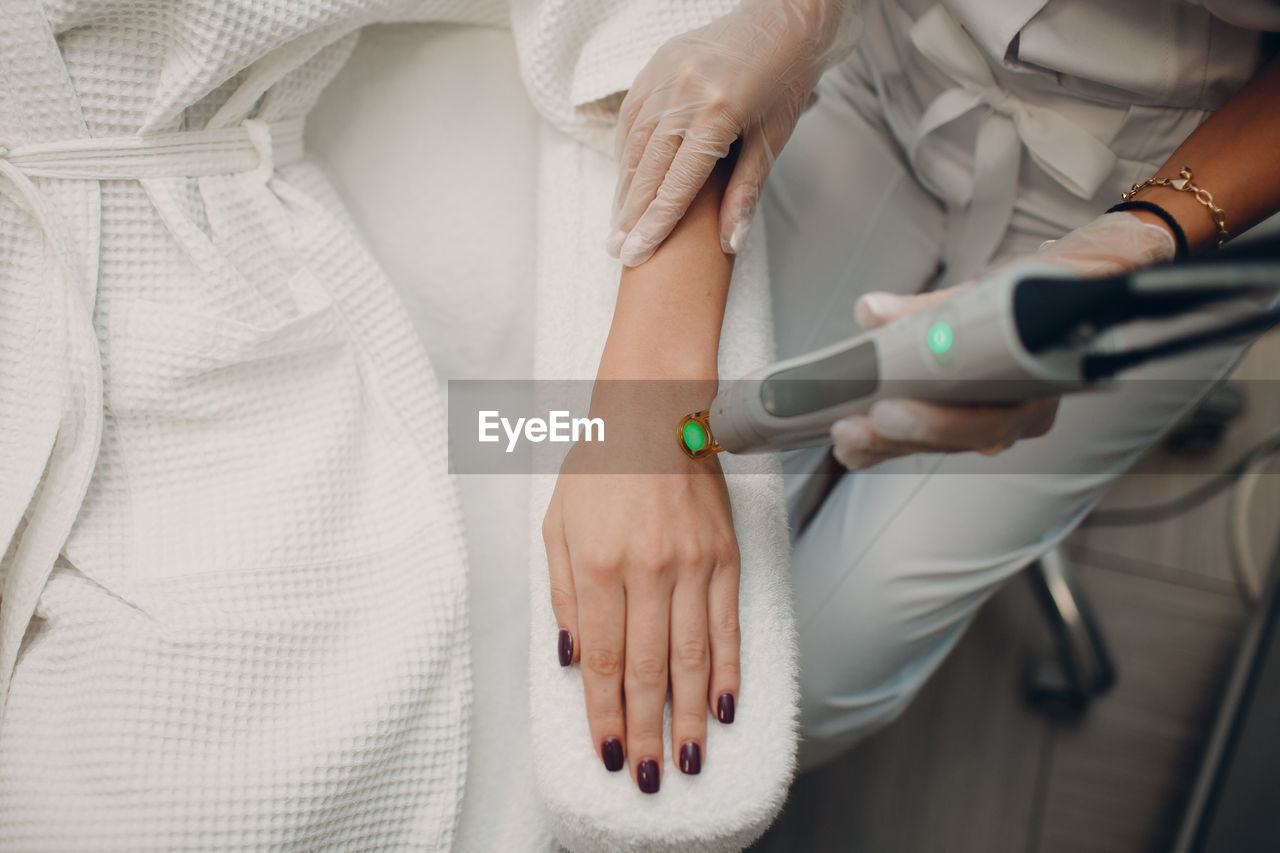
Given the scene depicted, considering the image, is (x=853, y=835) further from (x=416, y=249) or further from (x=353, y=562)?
(x=416, y=249)

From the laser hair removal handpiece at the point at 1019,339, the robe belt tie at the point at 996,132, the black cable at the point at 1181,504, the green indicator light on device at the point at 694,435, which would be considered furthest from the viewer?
the black cable at the point at 1181,504

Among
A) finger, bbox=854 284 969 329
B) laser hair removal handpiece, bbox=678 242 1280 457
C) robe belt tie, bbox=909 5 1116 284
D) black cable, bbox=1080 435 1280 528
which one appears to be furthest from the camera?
black cable, bbox=1080 435 1280 528

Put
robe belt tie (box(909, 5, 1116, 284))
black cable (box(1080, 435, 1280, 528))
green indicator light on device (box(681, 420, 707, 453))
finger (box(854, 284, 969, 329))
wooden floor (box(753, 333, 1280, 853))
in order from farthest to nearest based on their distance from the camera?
black cable (box(1080, 435, 1280, 528))
wooden floor (box(753, 333, 1280, 853))
robe belt tie (box(909, 5, 1116, 284))
green indicator light on device (box(681, 420, 707, 453))
finger (box(854, 284, 969, 329))

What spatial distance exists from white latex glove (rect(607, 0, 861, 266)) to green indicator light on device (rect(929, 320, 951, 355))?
1.00 ft

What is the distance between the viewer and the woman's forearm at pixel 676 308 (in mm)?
594

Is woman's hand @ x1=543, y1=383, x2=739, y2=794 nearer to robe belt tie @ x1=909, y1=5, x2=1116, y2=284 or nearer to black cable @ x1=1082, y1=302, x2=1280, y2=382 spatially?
black cable @ x1=1082, y1=302, x2=1280, y2=382

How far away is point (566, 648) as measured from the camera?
0.52 m

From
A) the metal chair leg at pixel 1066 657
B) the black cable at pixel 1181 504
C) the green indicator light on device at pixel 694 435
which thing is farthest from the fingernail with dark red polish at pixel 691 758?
the black cable at pixel 1181 504

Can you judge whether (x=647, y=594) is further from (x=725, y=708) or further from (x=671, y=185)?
(x=671, y=185)

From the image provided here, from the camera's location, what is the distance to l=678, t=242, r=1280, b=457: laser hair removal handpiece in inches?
12.5

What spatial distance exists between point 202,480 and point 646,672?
39cm

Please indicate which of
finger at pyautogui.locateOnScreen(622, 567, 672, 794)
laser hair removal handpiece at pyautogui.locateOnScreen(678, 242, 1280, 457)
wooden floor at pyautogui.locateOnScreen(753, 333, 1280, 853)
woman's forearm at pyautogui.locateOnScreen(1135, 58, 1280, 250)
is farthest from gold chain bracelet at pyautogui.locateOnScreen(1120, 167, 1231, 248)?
wooden floor at pyautogui.locateOnScreen(753, 333, 1280, 853)

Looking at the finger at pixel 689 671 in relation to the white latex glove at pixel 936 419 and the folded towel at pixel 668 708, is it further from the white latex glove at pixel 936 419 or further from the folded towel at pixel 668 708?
the white latex glove at pixel 936 419

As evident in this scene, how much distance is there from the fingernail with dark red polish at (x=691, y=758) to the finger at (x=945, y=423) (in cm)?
23
